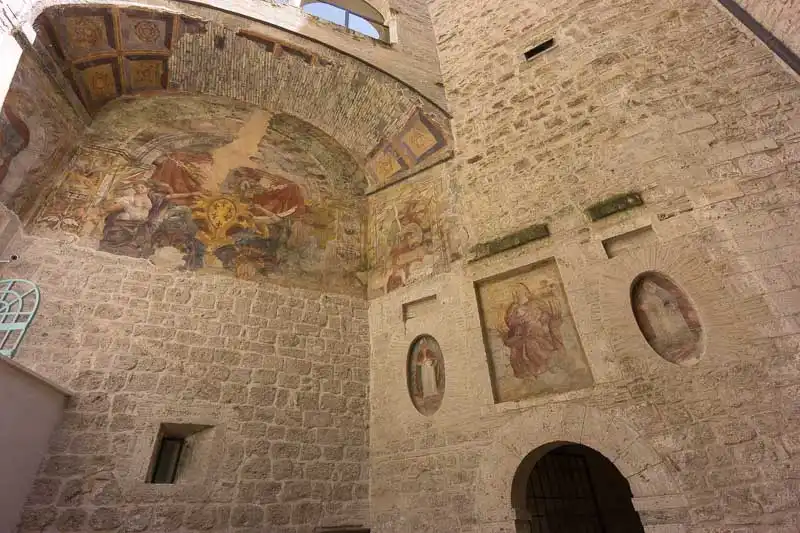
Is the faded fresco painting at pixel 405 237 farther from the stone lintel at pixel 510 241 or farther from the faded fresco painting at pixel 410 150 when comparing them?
the stone lintel at pixel 510 241

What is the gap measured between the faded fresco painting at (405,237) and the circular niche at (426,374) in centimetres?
80

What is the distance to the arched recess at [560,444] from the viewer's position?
3.00 metres

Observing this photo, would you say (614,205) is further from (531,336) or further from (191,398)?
(191,398)

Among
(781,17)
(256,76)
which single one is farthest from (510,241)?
(256,76)

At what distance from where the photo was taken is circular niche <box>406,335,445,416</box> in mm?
4363

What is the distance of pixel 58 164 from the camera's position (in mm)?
4824

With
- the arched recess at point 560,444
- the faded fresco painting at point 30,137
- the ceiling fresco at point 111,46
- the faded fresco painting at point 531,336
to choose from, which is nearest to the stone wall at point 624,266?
the arched recess at point 560,444

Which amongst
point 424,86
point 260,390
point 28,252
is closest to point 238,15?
point 424,86

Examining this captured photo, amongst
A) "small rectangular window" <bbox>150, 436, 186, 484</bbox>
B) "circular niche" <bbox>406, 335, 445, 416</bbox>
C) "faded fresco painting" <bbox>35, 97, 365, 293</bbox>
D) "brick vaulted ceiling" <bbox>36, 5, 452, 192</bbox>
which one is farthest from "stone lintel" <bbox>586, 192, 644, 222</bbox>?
"small rectangular window" <bbox>150, 436, 186, 484</bbox>

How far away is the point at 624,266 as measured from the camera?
3.77 meters

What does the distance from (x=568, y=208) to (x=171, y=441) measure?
4.43m

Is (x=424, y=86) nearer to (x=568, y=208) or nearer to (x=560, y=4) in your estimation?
(x=560, y=4)

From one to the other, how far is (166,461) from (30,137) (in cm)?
356

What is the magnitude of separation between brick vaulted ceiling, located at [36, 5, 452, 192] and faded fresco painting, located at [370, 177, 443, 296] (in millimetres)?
391
